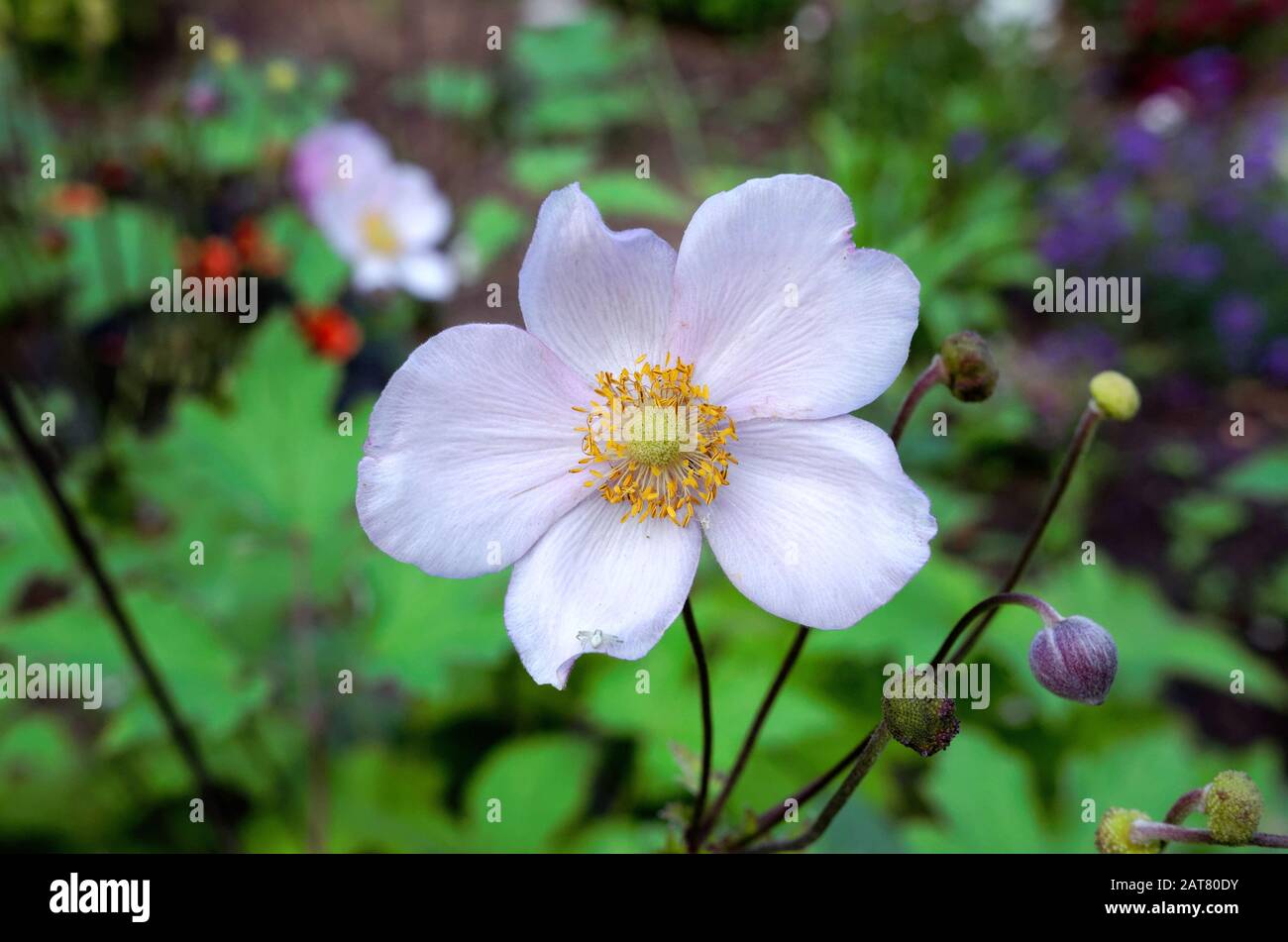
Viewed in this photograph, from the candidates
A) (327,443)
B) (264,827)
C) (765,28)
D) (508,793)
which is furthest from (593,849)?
(765,28)

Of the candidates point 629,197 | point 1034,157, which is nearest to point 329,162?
point 629,197

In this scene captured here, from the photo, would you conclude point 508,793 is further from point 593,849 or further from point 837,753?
point 837,753

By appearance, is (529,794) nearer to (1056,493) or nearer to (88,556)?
(88,556)

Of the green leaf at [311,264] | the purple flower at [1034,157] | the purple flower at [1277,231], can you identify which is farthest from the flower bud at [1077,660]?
the purple flower at [1277,231]

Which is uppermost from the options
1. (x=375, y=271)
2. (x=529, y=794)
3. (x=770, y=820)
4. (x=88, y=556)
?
(x=375, y=271)

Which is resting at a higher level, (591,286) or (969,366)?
(591,286)

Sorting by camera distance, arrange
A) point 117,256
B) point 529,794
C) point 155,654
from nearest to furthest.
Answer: point 155,654, point 529,794, point 117,256
